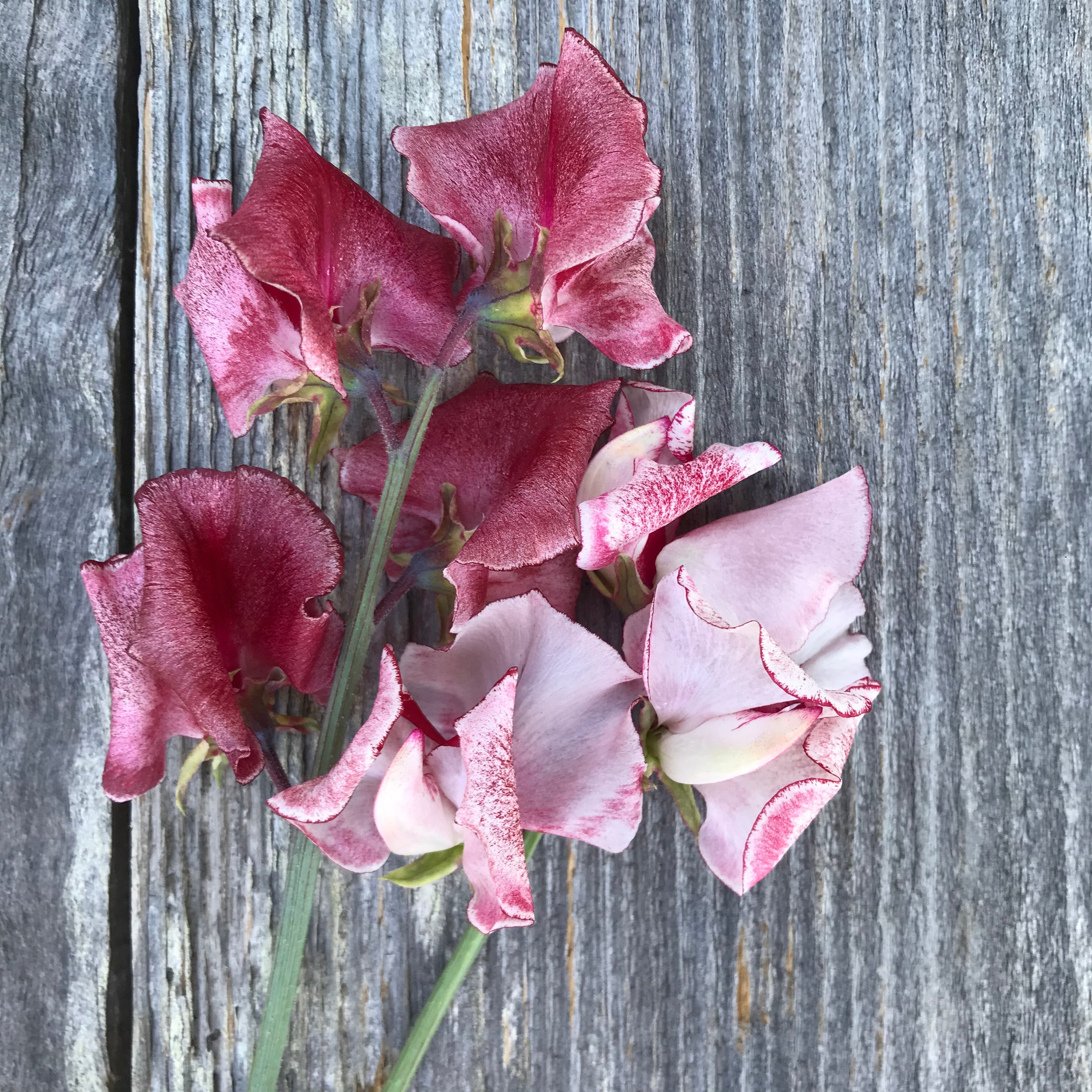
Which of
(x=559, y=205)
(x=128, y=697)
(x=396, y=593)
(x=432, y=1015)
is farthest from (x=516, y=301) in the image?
(x=432, y=1015)

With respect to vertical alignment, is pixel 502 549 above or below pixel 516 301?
below

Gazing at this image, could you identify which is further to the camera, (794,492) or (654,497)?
(794,492)

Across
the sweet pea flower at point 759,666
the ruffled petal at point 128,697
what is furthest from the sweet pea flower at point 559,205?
the ruffled petal at point 128,697

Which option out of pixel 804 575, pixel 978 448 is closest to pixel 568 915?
pixel 804 575

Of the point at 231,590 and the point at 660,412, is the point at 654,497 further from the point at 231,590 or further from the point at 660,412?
the point at 231,590

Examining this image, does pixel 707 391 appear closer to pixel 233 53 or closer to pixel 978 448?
pixel 978 448

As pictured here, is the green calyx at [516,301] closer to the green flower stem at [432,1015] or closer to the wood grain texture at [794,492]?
the wood grain texture at [794,492]

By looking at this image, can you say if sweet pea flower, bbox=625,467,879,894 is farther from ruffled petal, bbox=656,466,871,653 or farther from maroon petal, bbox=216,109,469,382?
maroon petal, bbox=216,109,469,382
